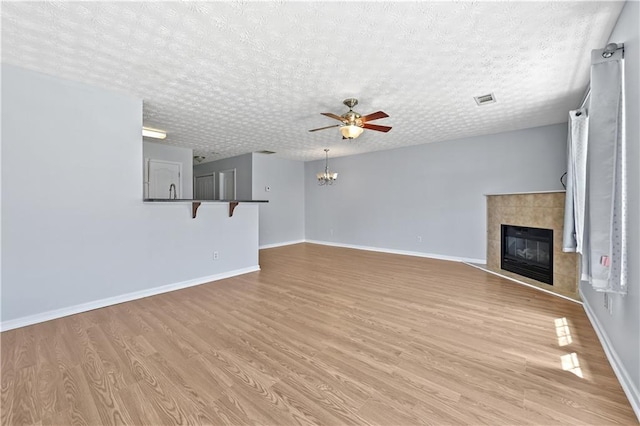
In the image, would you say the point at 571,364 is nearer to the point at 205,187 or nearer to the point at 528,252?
the point at 528,252

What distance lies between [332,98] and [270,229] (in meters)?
4.91

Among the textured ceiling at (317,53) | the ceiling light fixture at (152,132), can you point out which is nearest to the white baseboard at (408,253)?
the textured ceiling at (317,53)

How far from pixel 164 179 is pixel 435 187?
19.8ft

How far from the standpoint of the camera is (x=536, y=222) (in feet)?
13.2

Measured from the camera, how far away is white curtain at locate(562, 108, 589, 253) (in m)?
2.64

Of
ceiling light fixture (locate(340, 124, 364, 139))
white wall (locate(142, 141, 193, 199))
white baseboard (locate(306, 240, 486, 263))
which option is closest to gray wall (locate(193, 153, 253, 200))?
white wall (locate(142, 141, 193, 199))

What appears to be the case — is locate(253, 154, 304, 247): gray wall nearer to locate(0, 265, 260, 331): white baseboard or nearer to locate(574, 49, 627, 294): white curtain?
locate(0, 265, 260, 331): white baseboard

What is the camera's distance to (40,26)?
2.09 metres

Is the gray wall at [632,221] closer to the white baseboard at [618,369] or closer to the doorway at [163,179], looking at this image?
the white baseboard at [618,369]

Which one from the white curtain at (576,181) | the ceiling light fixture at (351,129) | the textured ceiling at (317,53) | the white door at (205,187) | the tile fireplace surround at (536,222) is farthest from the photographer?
the white door at (205,187)

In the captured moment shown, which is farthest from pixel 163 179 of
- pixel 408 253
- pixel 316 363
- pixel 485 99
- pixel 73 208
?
Result: pixel 485 99

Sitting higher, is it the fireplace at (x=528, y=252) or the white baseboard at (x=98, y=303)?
the fireplace at (x=528, y=252)

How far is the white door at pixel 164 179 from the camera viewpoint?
597cm

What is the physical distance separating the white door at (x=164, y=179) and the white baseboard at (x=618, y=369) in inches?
280
